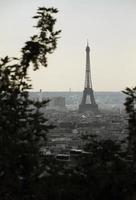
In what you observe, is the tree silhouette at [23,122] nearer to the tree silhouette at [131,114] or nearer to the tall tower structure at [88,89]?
the tree silhouette at [131,114]

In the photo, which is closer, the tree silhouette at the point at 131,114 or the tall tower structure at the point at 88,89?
the tree silhouette at the point at 131,114

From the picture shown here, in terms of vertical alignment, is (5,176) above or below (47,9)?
below

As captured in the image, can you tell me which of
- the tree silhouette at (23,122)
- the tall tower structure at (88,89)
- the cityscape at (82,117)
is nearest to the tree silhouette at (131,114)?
the tree silhouette at (23,122)

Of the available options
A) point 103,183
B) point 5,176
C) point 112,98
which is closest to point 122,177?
point 103,183

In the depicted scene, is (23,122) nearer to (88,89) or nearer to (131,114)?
(131,114)

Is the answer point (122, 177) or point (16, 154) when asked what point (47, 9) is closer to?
point (16, 154)

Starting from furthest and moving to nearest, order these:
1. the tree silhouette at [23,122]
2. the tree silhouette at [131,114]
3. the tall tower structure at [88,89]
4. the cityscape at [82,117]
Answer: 1. the tall tower structure at [88,89]
2. the cityscape at [82,117]
3. the tree silhouette at [131,114]
4. the tree silhouette at [23,122]

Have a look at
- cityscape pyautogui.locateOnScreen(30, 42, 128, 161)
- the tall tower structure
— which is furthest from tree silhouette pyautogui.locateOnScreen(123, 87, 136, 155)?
the tall tower structure

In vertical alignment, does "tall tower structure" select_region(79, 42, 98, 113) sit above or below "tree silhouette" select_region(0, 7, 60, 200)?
above

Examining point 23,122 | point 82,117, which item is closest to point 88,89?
point 82,117

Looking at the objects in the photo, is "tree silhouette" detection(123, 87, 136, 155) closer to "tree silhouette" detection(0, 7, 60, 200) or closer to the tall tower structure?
"tree silhouette" detection(0, 7, 60, 200)

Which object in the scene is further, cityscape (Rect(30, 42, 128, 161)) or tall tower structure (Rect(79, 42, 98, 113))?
tall tower structure (Rect(79, 42, 98, 113))
